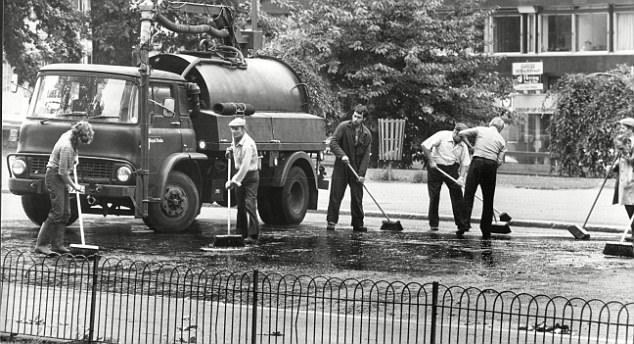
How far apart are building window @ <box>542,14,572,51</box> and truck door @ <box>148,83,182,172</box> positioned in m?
30.8

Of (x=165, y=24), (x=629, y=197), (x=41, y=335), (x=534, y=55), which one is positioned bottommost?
(x=41, y=335)

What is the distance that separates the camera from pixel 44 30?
30.5m

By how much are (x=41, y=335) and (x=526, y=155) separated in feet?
108

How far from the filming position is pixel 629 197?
15617 millimetres

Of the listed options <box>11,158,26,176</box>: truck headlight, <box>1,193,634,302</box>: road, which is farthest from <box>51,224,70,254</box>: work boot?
<box>11,158,26,176</box>: truck headlight

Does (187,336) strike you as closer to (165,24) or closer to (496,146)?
(496,146)

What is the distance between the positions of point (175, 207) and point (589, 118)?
17.5 metres

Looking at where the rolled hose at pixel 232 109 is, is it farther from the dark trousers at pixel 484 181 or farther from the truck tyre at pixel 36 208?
the dark trousers at pixel 484 181

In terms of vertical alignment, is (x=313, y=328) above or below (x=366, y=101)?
below

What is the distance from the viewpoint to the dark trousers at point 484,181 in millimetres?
17578

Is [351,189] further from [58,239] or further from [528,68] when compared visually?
[528,68]

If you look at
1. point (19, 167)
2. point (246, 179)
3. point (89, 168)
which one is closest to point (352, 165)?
point (246, 179)

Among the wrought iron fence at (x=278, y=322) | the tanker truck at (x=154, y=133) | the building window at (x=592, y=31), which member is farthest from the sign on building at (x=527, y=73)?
the wrought iron fence at (x=278, y=322)

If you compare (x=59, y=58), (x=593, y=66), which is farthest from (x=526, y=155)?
(x=59, y=58)
